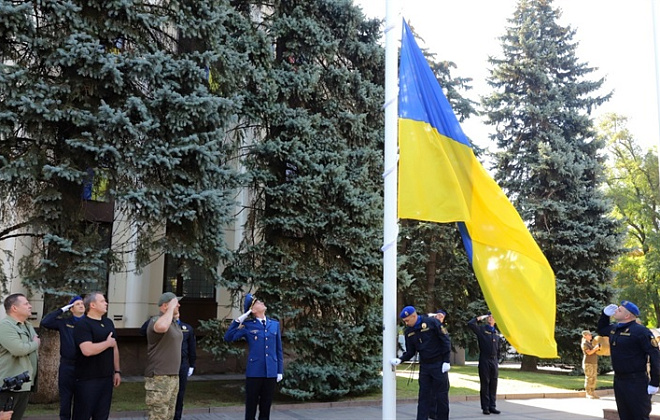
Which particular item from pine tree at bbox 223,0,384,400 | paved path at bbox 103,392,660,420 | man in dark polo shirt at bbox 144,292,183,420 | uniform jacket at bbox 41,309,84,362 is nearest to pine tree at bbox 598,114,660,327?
paved path at bbox 103,392,660,420

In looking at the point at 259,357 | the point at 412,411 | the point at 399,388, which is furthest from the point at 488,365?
the point at 259,357

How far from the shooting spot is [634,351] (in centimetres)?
829

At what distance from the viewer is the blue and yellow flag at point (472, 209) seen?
21.8 ft

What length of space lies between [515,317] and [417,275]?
18767mm

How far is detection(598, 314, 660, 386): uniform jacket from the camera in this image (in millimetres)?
8227

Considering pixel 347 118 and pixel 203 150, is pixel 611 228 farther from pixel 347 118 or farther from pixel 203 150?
pixel 203 150

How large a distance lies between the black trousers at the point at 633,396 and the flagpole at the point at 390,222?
3833 millimetres

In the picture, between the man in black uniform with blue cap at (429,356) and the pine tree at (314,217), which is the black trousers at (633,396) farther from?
the pine tree at (314,217)

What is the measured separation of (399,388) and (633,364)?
8.59m

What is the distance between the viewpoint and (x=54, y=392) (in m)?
12.0

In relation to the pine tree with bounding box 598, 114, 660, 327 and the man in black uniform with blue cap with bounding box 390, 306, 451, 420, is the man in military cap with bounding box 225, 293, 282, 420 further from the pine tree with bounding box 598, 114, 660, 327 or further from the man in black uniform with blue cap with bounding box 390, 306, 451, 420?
the pine tree with bounding box 598, 114, 660, 327

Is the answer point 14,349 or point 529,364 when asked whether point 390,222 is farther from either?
point 529,364

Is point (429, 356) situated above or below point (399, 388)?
above

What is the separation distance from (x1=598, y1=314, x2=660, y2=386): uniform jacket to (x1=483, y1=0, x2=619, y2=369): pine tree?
15.3 metres
